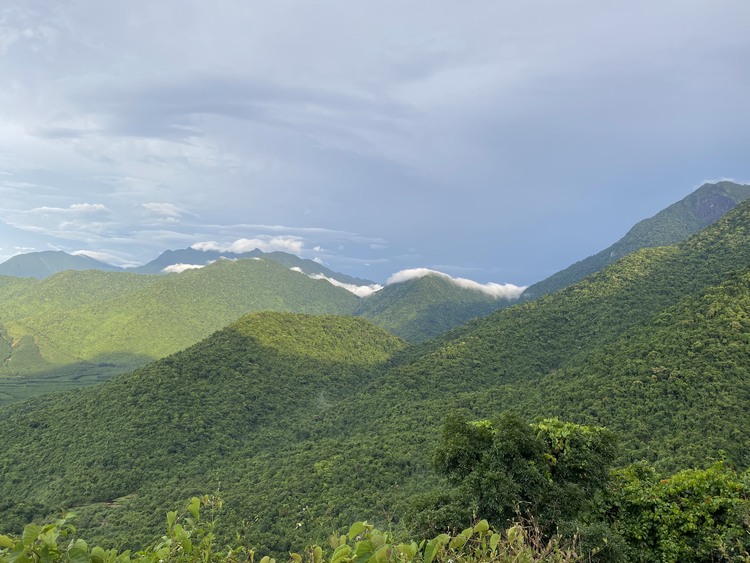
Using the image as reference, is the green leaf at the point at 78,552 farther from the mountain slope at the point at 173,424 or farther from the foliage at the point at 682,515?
the mountain slope at the point at 173,424

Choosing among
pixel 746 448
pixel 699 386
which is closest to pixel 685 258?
pixel 699 386

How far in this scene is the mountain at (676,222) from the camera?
177 metres

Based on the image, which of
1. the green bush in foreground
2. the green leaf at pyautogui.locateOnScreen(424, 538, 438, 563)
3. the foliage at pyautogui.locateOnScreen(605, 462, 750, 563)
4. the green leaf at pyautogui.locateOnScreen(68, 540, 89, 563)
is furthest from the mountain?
the green leaf at pyautogui.locateOnScreen(68, 540, 89, 563)

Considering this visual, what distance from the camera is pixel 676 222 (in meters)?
185

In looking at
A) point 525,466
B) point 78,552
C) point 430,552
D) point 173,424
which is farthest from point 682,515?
point 173,424

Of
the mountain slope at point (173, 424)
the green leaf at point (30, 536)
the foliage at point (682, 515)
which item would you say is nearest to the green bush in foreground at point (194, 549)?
the green leaf at point (30, 536)

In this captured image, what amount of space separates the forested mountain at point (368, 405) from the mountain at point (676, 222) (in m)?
88.9

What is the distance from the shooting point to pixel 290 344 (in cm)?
10838

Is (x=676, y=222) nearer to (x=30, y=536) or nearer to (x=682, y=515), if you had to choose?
(x=682, y=515)

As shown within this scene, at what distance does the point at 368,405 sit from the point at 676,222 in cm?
17524

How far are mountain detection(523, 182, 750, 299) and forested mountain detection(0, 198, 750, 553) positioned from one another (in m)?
88.9

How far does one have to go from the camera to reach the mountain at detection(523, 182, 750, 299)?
6973 inches

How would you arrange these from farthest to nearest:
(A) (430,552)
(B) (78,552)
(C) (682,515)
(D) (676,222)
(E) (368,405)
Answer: (D) (676,222), (E) (368,405), (C) (682,515), (A) (430,552), (B) (78,552)

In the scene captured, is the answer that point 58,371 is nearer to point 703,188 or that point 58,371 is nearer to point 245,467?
point 245,467
